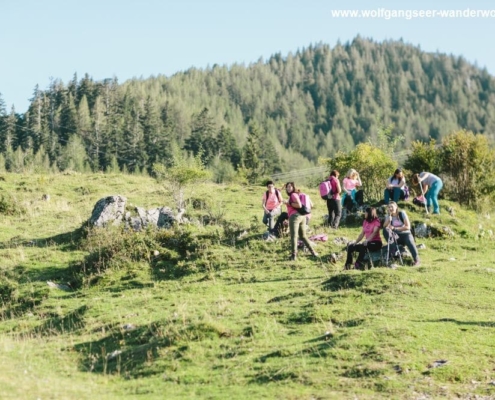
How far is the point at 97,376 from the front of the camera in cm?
1115

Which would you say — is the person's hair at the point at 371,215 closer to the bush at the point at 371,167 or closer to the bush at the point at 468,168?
the bush at the point at 371,167

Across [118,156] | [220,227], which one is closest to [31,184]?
[220,227]

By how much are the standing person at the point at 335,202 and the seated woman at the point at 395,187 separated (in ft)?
6.63

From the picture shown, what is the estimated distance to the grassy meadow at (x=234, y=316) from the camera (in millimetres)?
10039

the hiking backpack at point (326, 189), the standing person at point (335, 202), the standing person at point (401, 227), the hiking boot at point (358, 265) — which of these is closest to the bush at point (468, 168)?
the standing person at point (335, 202)

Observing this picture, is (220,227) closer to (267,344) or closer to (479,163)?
(267,344)

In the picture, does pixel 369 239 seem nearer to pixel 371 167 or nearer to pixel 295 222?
pixel 295 222

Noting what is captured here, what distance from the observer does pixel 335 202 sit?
899 inches

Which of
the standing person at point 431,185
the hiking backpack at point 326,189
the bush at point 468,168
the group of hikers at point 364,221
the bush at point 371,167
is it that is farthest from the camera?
the bush at point 468,168

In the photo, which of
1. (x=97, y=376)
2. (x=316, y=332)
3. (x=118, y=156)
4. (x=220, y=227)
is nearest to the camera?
(x=97, y=376)

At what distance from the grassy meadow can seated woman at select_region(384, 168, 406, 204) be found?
2.27 ft

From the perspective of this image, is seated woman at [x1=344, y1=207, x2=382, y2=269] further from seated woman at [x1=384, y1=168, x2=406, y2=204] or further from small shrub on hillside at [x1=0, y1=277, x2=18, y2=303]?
small shrub on hillside at [x1=0, y1=277, x2=18, y2=303]

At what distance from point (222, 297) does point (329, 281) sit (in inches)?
102

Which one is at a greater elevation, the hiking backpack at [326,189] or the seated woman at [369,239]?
the hiking backpack at [326,189]
